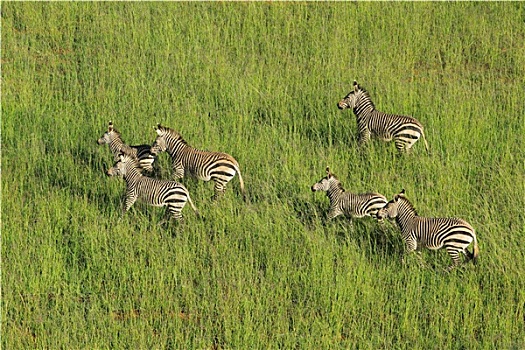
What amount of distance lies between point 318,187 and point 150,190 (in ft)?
6.05

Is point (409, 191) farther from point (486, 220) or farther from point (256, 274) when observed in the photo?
point (256, 274)

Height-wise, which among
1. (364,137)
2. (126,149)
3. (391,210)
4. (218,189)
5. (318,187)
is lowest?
(391,210)

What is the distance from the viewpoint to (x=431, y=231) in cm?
1070

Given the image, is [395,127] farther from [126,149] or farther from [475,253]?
[126,149]

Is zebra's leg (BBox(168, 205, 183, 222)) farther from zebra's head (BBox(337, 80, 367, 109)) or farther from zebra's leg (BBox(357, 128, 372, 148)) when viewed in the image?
zebra's head (BBox(337, 80, 367, 109))

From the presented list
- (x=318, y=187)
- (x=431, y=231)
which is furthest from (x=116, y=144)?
(x=431, y=231)

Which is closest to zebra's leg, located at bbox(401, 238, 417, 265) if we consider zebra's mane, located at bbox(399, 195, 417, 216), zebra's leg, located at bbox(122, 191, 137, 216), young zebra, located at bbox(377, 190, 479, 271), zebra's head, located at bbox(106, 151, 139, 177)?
young zebra, located at bbox(377, 190, 479, 271)

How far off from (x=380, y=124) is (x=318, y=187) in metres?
2.17

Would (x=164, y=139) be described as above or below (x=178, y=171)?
above

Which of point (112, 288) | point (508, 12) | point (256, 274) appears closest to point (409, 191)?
point (256, 274)

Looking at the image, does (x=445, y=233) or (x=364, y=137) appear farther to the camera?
(x=364, y=137)

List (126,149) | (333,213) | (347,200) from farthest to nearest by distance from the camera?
(126,149) < (333,213) < (347,200)

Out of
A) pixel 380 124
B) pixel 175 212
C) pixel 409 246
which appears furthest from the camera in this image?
pixel 380 124

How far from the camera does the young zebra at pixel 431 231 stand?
10.6m
